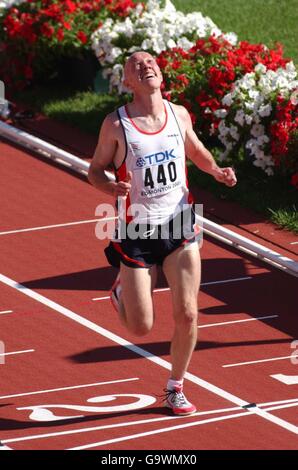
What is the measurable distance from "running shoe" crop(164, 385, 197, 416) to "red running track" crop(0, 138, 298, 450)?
86 mm

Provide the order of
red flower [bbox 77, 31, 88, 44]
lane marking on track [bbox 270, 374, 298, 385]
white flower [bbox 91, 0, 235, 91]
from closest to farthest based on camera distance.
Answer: lane marking on track [bbox 270, 374, 298, 385] → white flower [bbox 91, 0, 235, 91] → red flower [bbox 77, 31, 88, 44]

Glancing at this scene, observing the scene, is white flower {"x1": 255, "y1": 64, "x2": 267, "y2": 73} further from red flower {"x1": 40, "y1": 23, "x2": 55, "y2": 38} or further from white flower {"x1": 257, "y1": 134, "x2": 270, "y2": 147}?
red flower {"x1": 40, "y1": 23, "x2": 55, "y2": 38}

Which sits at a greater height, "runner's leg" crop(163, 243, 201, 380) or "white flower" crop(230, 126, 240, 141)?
"runner's leg" crop(163, 243, 201, 380)

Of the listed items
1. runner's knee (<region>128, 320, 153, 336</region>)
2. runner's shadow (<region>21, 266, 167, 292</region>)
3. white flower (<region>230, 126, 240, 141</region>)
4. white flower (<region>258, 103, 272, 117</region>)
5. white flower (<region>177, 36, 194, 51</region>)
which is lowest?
runner's shadow (<region>21, 266, 167, 292</region>)

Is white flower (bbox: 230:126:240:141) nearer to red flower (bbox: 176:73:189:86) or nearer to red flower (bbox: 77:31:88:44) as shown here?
red flower (bbox: 176:73:189:86)

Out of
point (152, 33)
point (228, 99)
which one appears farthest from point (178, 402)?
point (152, 33)

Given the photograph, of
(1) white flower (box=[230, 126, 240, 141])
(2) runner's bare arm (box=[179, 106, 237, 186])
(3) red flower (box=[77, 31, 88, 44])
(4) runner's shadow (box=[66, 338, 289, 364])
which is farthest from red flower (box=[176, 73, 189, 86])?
(2) runner's bare arm (box=[179, 106, 237, 186])

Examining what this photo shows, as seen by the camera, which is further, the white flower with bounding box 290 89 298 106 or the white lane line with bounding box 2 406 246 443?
the white flower with bounding box 290 89 298 106

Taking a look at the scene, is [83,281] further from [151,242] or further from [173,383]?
[151,242]

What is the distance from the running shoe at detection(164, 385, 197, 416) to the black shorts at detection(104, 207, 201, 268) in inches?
40.2

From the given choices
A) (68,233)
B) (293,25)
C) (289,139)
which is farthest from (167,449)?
(293,25)

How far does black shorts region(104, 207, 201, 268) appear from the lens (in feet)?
36.7

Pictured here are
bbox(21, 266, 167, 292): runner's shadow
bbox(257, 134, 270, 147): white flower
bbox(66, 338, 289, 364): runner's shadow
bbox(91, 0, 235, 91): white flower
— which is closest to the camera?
bbox(66, 338, 289, 364): runner's shadow

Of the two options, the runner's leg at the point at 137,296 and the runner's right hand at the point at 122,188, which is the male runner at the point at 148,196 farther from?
the runner's right hand at the point at 122,188
